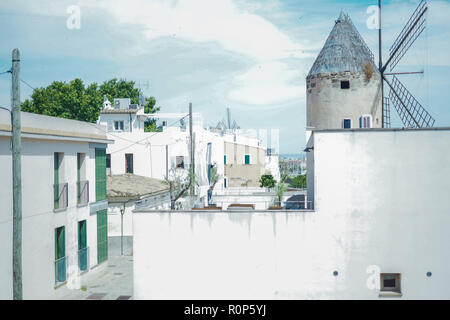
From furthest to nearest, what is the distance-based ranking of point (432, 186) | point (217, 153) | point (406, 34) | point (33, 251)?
point (217, 153)
point (406, 34)
point (33, 251)
point (432, 186)

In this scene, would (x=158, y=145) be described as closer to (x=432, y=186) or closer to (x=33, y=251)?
(x=33, y=251)

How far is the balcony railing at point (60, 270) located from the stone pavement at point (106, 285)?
0.33 meters

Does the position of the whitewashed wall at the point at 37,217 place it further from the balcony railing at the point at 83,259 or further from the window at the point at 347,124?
the window at the point at 347,124

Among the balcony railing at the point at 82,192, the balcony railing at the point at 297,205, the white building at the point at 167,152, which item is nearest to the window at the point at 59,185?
the balcony railing at the point at 82,192

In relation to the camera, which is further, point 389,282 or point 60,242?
point 60,242

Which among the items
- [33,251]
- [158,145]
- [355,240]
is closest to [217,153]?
[158,145]

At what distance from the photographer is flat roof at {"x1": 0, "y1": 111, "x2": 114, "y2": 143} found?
15.1m

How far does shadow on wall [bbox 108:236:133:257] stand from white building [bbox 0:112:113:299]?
12.9 feet

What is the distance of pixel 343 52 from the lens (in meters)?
21.5

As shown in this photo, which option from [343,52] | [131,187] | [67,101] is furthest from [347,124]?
[67,101]

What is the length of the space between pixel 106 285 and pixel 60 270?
8.84ft

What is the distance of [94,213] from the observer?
21.9 m

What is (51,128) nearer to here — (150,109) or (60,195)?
(60,195)
